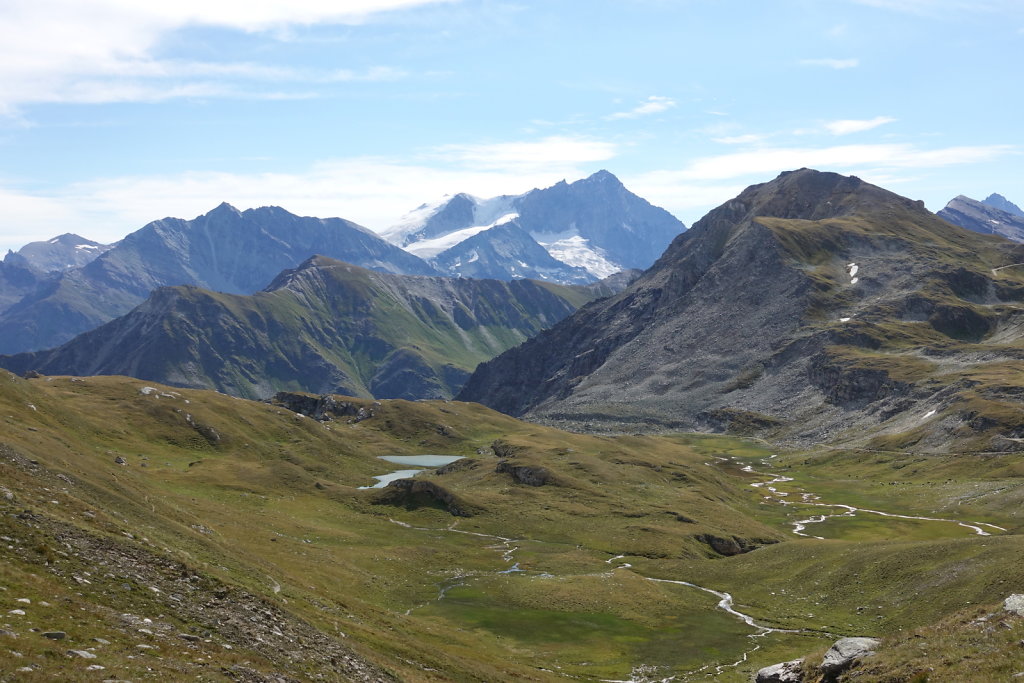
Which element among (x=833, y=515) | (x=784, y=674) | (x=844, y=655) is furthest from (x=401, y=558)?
(x=833, y=515)

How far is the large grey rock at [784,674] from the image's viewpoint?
152 ft

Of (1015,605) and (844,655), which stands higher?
(1015,605)

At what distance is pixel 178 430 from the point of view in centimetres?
17512

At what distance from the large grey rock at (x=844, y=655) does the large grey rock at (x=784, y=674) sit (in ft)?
9.35

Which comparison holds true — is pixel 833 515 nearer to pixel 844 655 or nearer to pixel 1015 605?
pixel 844 655

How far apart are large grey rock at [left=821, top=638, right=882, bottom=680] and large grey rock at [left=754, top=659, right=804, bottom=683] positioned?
9.35ft

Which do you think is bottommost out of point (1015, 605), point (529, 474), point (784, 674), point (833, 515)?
point (833, 515)

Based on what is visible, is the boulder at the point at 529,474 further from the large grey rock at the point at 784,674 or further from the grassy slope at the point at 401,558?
the large grey rock at the point at 784,674

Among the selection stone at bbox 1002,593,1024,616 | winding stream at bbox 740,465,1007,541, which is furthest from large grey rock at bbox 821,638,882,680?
winding stream at bbox 740,465,1007,541

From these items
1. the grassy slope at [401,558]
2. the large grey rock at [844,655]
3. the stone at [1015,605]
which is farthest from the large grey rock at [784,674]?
the grassy slope at [401,558]

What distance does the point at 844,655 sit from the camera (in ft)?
141

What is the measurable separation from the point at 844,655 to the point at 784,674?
19.0 feet

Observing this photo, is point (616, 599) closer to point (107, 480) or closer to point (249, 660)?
point (107, 480)

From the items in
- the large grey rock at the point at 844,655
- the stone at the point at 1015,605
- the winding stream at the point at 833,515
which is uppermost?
the stone at the point at 1015,605
